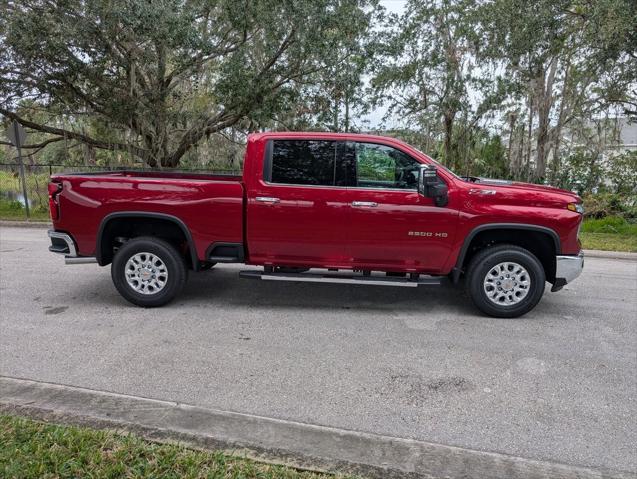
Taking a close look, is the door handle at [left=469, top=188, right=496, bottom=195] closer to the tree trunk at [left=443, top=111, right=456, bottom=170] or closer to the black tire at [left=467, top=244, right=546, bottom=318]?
the black tire at [left=467, top=244, right=546, bottom=318]

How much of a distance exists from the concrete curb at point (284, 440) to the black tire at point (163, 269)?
7.47 feet

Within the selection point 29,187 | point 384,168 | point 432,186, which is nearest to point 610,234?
point 432,186

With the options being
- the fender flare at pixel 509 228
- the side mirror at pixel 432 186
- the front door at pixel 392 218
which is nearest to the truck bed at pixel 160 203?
the front door at pixel 392 218

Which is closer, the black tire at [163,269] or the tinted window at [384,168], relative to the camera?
the tinted window at [384,168]

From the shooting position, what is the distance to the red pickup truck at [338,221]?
5.22 m

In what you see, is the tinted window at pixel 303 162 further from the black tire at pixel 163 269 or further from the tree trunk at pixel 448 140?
the tree trunk at pixel 448 140

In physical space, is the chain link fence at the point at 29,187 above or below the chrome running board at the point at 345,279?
above

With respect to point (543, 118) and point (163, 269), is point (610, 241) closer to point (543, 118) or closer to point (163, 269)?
point (543, 118)

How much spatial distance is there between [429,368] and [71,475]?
283cm

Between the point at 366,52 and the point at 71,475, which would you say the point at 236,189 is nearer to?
the point at 71,475

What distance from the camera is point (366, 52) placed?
13.9 metres

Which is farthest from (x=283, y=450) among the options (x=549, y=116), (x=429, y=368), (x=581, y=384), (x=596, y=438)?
(x=549, y=116)

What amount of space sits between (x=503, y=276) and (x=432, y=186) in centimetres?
137

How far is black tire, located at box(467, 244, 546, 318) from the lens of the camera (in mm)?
5270
